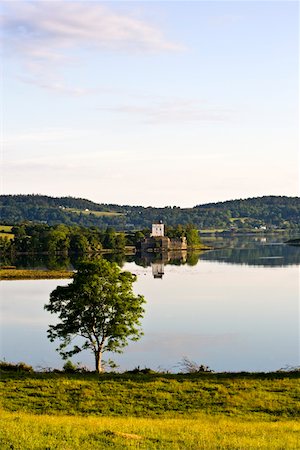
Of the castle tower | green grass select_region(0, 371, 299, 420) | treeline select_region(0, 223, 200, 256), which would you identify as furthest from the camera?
the castle tower

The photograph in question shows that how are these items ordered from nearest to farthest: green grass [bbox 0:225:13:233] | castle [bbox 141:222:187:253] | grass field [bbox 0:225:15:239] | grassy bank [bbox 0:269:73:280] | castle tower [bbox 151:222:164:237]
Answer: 1. grassy bank [bbox 0:269:73:280]
2. castle [bbox 141:222:187:253]
3. grass field [bbox 0:225:15:239]
4. castle tower [bbox 151:222:164:237]
5. green grass [bbox 0:225:13:233]

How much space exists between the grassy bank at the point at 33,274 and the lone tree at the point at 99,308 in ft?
179

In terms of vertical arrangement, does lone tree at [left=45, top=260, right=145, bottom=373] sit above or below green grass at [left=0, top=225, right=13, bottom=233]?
below

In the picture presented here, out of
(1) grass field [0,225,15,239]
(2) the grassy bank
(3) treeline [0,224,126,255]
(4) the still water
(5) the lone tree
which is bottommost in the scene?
(4) the still water

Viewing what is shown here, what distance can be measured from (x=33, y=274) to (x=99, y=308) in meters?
61.8

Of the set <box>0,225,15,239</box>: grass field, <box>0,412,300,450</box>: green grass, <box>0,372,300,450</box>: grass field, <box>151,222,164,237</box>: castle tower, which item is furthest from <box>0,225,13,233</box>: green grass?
<box>0,412,300,450</box>: green grass

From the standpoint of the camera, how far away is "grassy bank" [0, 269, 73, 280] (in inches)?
3497

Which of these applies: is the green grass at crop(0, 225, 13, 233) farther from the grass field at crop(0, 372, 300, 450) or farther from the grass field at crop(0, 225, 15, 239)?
the grass field at crop(0, 372, 300, 450)

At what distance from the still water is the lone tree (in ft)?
11.7

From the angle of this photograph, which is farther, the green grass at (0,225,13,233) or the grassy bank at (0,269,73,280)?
the green grass at (0,225,13,233)

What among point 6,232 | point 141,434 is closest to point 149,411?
point 141,434

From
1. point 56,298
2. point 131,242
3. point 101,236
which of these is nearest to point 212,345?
point 56,298

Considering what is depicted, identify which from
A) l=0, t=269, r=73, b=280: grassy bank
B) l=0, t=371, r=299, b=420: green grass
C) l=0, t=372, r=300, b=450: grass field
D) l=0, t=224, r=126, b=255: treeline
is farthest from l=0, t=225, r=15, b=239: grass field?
l=0, t=372, r=300, b=450: grass field

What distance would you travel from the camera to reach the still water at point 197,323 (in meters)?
37.1
